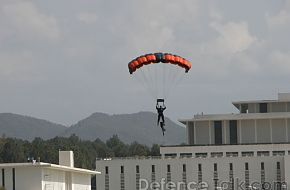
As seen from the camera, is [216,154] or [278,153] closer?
[278,153]

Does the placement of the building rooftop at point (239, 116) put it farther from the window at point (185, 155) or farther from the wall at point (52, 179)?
the wall at point (52, 179)

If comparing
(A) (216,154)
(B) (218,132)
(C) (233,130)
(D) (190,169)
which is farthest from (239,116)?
(D) (190,169)

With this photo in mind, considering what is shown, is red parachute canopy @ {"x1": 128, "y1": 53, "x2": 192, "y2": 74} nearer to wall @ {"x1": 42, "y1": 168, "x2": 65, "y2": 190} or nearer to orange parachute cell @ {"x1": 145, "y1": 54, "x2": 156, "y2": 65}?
orange parachute cell @ {"x1": 145, "y1": 54, "x2": 156, "y2": 65}

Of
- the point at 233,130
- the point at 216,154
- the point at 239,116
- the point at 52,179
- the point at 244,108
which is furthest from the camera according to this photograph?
the point at 244,108

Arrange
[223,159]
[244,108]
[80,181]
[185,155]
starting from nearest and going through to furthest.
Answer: [80,181]
[223,159]
[185,155]
[244,108]

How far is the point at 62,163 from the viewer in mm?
104688

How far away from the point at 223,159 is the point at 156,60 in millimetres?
42856

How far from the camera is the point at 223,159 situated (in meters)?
117

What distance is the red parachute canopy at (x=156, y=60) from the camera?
250ft

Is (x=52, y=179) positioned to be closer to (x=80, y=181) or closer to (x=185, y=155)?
(x=80, y=181)

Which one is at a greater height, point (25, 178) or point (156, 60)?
point (156, 60)

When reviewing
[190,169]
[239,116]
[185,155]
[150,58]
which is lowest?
[190,169]

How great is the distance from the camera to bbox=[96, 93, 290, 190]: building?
382 feet

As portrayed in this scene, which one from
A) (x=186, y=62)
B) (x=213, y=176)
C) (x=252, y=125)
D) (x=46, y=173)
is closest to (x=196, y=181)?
(x=213, y=176)
